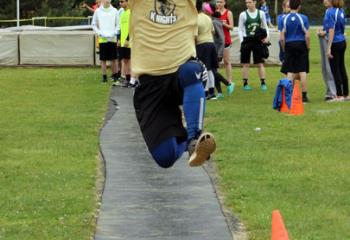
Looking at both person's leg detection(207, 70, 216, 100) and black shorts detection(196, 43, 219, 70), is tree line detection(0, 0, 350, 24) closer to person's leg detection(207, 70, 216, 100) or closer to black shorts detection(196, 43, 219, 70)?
person's leg detection(207, 70, 216, 100)

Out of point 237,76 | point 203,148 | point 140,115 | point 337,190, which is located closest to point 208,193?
point 337,190

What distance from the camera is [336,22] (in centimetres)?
1619

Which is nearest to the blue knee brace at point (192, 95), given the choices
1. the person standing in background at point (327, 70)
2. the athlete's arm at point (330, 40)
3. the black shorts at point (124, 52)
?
the athlete's arm at point (330, 40)

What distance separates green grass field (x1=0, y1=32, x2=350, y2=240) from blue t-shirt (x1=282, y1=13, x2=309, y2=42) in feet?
4.33

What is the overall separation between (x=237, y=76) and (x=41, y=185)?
1485 cm

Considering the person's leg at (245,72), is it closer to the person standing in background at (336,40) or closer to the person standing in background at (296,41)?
the person standing in background at (296,41)

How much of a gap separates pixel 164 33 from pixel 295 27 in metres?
9.71

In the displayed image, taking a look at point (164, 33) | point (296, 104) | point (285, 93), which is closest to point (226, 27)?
point (285, 93)

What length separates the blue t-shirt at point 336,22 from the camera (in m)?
16.1

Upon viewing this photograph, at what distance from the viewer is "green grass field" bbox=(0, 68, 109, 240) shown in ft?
24.5

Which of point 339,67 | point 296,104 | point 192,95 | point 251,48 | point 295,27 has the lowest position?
point 296,104

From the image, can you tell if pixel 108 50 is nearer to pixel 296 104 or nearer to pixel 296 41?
pixel 296 41

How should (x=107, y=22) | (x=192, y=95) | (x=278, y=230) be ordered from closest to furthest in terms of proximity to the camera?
(x=278, y=230) < (x=192, y=95) < (x=107, y=22)

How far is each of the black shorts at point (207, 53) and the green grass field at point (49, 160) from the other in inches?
82.8
